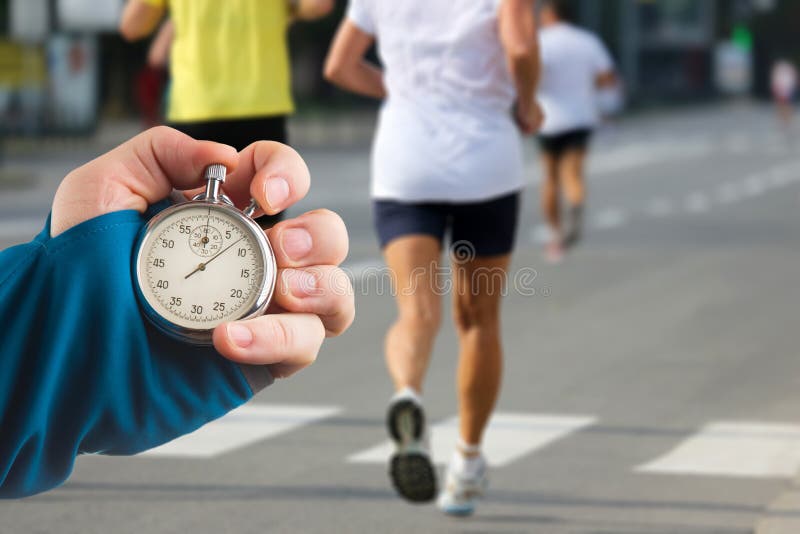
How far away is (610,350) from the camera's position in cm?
967

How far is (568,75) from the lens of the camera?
15.0 meters

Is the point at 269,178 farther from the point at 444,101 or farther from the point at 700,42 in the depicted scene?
the point at 700,42

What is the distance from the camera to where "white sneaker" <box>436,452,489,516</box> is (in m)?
5.65

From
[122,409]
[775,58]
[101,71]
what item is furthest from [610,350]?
[775,58]

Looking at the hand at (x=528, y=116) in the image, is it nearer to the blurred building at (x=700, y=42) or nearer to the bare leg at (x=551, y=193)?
the bare leg at (x=551, y=193)

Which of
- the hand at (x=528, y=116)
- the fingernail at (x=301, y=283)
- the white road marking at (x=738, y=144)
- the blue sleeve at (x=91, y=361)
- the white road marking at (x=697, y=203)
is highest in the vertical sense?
the fingernail at (x=301, y=283)

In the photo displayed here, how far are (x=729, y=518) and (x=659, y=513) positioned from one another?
0.21 meters

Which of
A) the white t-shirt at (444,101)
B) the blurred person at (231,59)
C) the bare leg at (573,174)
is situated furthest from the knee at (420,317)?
the bare leg at (573,174)

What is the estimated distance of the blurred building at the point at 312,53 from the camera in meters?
33.8

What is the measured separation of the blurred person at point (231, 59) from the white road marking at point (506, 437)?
55.0 inches

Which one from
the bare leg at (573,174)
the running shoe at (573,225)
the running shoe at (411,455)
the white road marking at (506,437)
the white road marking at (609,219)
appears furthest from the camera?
the white road marking at (609,219)

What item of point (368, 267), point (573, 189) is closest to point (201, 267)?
point (368, 267)

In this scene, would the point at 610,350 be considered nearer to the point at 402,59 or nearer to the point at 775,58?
the point at 402,59

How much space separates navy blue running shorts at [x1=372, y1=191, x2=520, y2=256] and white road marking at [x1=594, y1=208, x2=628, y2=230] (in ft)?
42.3
